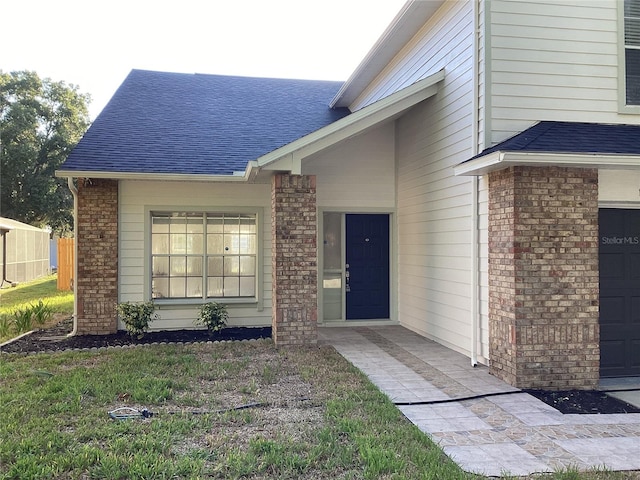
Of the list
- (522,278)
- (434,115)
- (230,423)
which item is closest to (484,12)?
(434,115)

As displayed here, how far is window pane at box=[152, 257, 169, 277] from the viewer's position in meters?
9.68

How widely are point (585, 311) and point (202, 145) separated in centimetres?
745

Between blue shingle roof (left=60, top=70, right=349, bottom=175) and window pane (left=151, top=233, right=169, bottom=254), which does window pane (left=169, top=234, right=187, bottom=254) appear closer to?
window pane (left=151, top=233, right=169, bottom=254)

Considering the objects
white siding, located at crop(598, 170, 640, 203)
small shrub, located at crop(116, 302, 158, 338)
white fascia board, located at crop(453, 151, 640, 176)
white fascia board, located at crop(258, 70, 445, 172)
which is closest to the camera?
white fascia board, located at crop(453, 151, 640, 176)

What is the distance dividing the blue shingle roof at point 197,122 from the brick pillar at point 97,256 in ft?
2.02

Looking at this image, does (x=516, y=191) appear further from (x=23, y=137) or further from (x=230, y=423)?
(x=23, y=137)

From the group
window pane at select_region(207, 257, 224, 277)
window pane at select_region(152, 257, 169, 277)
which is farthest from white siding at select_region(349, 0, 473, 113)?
window pane at select_region(152, 257, 169, 277)

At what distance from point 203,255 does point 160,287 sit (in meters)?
1.02

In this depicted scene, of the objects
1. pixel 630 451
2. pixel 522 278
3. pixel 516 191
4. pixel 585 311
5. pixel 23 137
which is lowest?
pixel 630 451

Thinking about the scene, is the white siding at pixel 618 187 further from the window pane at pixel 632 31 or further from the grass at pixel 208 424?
the grass at pixel 208 424

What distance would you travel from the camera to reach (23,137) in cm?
2684

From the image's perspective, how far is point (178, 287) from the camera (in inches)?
386

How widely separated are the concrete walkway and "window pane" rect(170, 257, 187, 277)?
412 cm

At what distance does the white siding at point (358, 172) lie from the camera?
1008 cm
